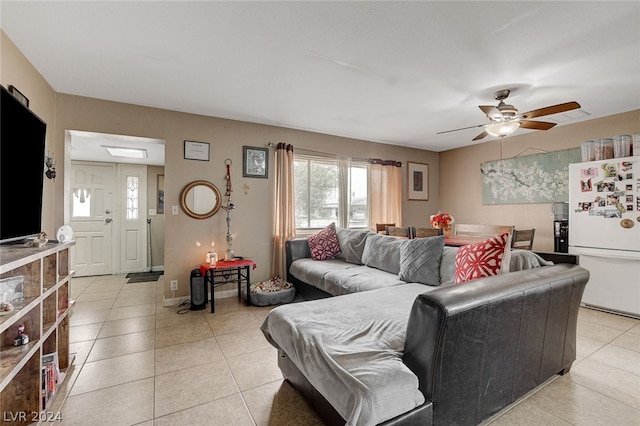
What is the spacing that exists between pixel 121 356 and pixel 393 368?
2266mm

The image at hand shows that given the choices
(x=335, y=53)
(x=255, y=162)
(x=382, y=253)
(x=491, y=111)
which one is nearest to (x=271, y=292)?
(x=382, y=253)

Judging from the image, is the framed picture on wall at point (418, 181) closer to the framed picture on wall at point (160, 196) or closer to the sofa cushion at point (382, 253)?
the sofa cushion at point (382, 253)

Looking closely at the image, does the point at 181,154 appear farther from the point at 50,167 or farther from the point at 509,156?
the point at 509,156

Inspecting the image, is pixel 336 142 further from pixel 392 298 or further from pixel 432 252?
pixel 392 298

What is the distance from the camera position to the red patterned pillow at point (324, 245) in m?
4.09

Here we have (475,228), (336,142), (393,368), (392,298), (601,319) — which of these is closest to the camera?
(393,368)

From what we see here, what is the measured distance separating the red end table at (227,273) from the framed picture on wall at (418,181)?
3.54 meters

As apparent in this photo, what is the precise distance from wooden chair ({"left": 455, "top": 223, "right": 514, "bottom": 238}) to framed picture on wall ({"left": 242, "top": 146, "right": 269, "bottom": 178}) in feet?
9.96

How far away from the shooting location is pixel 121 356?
93.4 inches

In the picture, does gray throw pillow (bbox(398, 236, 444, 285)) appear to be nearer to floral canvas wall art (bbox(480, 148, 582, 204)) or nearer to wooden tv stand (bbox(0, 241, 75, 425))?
wooden tv stand (bbox(0, 241, 75, 425))

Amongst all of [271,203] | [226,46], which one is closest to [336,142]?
[271,203]

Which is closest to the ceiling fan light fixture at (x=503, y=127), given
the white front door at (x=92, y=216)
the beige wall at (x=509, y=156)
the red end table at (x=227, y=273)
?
the beige wall at (x=509, y=156)

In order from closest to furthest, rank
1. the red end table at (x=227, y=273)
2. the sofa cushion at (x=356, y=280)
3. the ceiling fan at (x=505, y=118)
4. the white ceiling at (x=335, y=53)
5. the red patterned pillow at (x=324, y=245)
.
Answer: the white ceiling at (x=335, y=53), the sofa cushion at (x=356, y=280), the ceiling fan at (x=505, y=118), the red end table at (x=227, y=273), the red patterned pillow at (x=324, y=245)

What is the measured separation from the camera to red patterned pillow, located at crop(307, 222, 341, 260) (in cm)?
409
